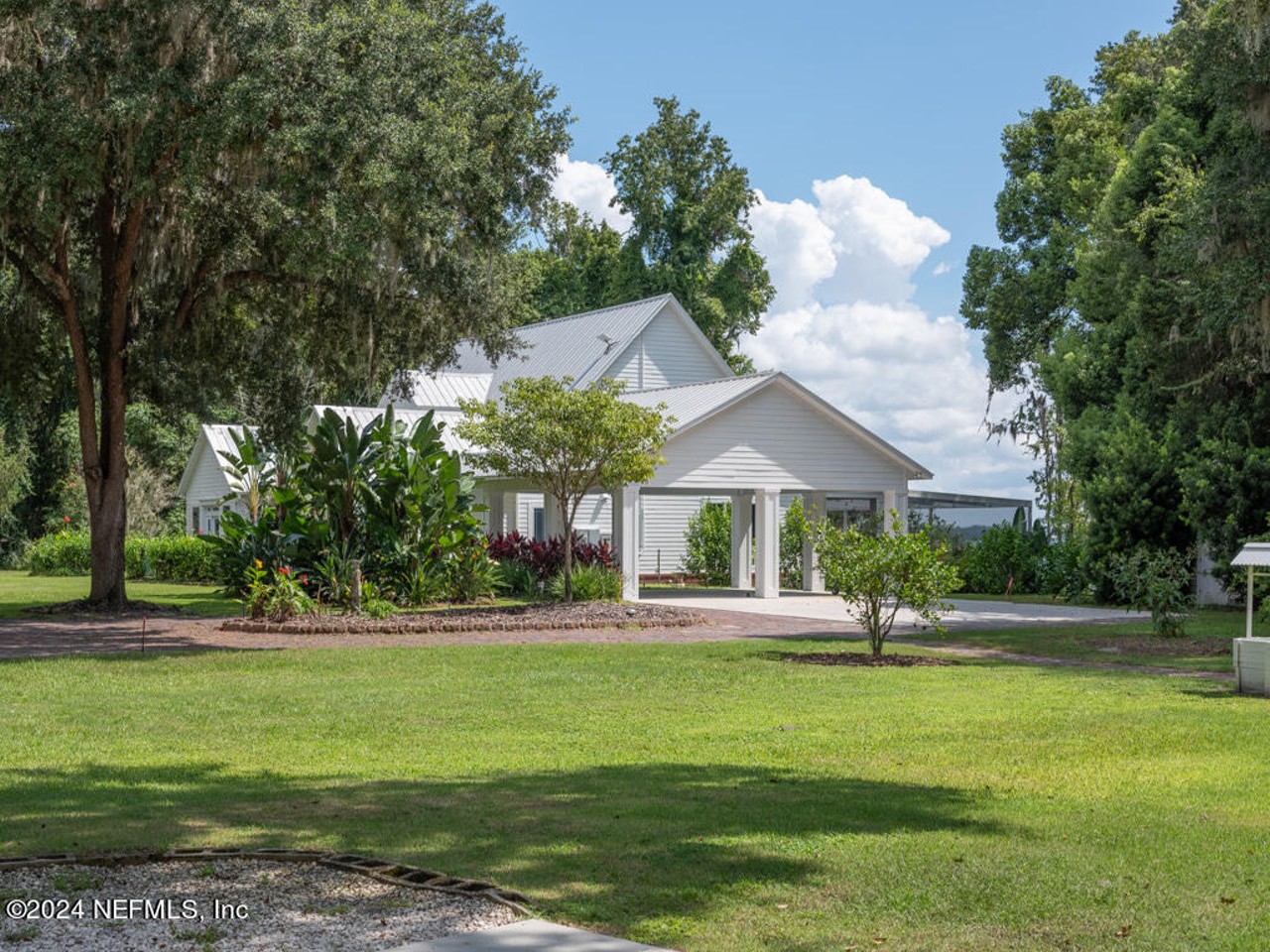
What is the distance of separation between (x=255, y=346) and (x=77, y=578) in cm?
1838

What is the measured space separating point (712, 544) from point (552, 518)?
541 centimetres

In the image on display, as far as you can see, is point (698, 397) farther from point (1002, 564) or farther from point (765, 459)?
point (1002, 564)

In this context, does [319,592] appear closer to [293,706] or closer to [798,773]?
[293,706]

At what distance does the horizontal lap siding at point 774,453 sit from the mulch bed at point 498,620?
586 centimetres

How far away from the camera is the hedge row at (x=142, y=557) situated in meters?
38.0

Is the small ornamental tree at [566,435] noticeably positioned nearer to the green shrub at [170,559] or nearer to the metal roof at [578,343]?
the metal roof at [578,343]

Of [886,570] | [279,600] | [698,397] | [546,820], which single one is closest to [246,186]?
[279,600]

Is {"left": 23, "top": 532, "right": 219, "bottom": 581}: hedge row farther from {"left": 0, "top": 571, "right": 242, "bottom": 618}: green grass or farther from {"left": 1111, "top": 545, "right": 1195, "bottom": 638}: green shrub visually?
{"left": 1111, "top": 545, "right": 1195, "bottom": 638}: green shrub

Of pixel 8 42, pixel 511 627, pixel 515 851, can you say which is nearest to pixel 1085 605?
pixel 511 627

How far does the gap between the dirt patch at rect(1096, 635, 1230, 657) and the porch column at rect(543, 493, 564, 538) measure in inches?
571

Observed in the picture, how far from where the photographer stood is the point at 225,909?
228 inches

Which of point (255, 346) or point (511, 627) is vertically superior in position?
point (255, 346)

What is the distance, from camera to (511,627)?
21031 millimetres

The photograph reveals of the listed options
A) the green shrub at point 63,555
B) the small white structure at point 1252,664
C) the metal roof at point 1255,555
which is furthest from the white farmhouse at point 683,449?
the small white structure at point 1252,664
